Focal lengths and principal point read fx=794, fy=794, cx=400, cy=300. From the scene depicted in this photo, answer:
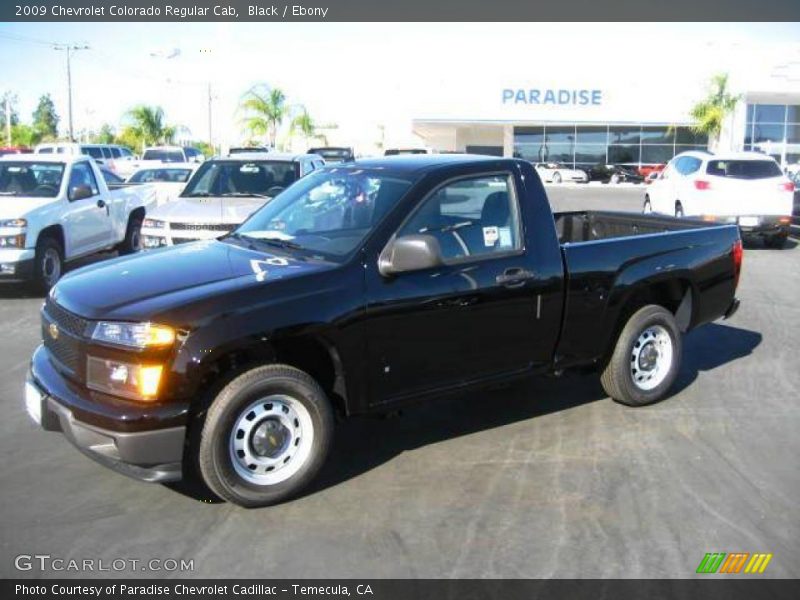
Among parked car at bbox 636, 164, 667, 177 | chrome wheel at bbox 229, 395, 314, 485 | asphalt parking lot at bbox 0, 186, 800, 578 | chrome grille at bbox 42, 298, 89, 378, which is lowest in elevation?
asphalt parking lot at bbox 0, 186, 800, 578

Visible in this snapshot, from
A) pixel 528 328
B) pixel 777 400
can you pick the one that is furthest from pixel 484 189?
pixel 777 400

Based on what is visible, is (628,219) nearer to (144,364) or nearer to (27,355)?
(144,364)

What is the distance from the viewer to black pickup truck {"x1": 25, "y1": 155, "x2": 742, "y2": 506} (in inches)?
155

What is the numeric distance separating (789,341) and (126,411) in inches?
267

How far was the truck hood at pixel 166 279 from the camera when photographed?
402 cm

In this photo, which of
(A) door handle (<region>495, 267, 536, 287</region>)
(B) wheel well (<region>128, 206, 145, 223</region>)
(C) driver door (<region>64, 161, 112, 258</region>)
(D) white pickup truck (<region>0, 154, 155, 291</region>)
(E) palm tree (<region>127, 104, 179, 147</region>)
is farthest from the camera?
(E) palm tree (<region>127, 104, 179, 147</region>)

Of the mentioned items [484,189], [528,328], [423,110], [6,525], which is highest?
[423,110]

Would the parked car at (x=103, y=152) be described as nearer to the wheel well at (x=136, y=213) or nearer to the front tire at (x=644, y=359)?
the wheel well at (x=136, y=213)

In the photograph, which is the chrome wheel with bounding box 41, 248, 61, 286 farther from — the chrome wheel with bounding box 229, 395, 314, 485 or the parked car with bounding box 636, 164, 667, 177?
the parked car with bounding box 636, 164, 667, 177

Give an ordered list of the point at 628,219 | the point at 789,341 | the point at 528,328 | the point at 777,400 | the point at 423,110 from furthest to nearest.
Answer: the point at 423,110
the point at 789,341
the point at 628,219
the point at 777,400
the point at 528,328

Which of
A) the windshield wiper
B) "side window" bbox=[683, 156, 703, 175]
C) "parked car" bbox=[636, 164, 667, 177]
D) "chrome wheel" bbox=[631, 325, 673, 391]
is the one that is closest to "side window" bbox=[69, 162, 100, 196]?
the windshield wiper

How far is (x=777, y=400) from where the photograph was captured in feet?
20.4

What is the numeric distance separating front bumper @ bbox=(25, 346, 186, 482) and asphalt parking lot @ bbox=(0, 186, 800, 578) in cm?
35

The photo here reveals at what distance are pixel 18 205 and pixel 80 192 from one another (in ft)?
2.85
